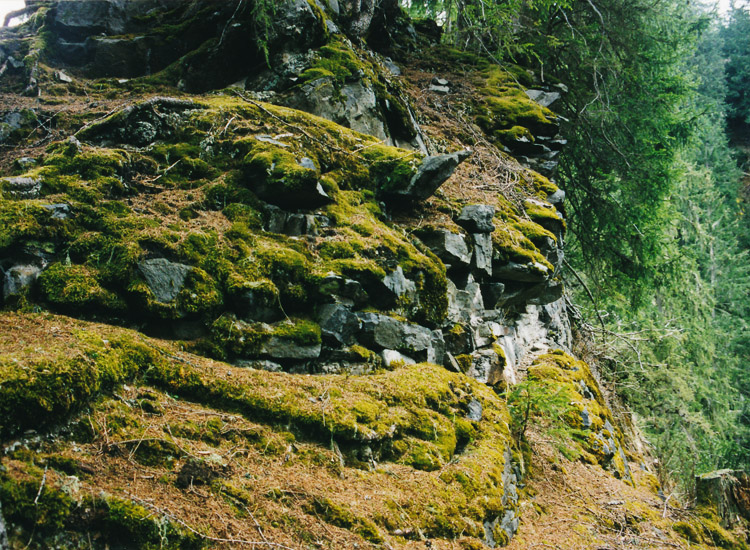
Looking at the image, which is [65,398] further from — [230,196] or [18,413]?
[230,196]

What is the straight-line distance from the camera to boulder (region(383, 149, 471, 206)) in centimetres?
642

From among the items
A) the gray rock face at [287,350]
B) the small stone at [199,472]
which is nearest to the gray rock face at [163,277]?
the gray rock face at [287,350]

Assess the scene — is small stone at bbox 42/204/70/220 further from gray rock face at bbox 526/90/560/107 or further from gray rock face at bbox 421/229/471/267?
gray rock face at bbox 526/90/560/107

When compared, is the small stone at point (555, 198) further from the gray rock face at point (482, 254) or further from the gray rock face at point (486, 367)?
the gray rock face at point (486, 367)

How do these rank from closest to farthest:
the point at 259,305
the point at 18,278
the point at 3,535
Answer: the point at 3,535 < the point at 18,278 < the point at 259,305

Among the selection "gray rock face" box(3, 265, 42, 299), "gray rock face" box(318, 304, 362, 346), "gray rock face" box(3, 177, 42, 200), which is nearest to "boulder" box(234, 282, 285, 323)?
"gray rock face" box(318, 304, 362, 346)

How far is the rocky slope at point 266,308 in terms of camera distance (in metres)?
2.74

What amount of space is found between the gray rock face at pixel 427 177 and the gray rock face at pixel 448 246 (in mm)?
652

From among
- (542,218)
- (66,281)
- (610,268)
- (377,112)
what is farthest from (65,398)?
(610,268)

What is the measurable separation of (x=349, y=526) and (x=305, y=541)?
0.35 meters

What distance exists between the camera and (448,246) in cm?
632

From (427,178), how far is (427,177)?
0.01 m

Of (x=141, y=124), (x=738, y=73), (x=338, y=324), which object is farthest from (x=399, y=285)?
(x=738, y=73)

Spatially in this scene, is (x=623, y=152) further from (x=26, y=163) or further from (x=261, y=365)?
(x=26, y=163)
